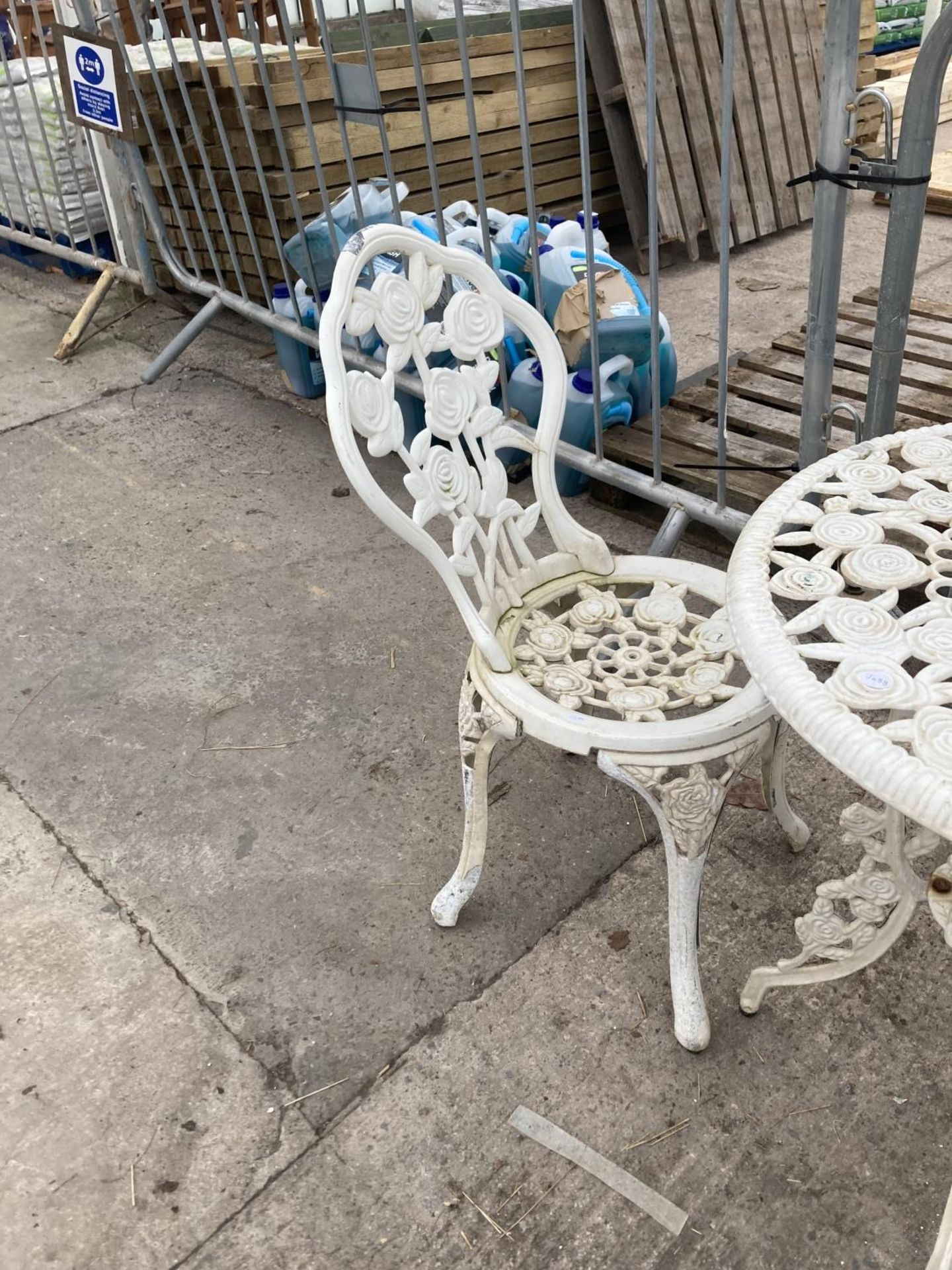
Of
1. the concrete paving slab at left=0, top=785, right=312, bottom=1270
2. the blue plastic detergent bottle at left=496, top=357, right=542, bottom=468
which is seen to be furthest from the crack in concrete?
the blue plastic detergent bottle at left=496, top=357, right=542, bottom=468

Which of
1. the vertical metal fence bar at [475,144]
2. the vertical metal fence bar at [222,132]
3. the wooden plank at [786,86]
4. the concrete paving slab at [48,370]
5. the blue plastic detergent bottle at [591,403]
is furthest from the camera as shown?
the wooden plank at [786,86]

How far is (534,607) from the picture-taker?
196 cm

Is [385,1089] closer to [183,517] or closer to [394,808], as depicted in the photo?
[394,808]

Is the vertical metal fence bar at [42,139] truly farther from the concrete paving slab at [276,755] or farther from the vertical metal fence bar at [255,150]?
the concrete paving slab at [276,755]

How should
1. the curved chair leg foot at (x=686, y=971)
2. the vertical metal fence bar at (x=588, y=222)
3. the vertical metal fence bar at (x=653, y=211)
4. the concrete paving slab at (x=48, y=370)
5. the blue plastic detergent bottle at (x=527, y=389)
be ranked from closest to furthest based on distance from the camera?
1. the curved chair leg foot at (x=686, y=971)
2. the vertical metal fence bar at (x=653, y=211)
3. the vertical metal fence bar at (x=588, y=222)
4. the blue plastic detergent bottle at (x=527, y=389)
5. the concrete paving slab at (x=48, y=370)

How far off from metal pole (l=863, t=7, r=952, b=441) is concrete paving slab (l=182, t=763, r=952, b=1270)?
1.13 metres

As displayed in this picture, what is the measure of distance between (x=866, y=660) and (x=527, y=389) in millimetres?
2010

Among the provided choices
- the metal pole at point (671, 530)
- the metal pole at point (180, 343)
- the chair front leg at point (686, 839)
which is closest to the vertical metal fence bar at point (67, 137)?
the metal pole at point (180, 343)

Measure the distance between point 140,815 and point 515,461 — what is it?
1717 mm

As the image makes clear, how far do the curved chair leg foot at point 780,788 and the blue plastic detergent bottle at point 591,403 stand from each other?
1.31m

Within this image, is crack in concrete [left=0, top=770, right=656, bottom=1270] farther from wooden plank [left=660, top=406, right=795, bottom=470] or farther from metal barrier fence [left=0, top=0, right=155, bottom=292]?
metal barrier fence [left=0, top=0, right=155, bottom=292]

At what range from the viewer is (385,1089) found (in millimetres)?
1727

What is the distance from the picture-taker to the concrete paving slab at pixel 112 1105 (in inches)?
61.7

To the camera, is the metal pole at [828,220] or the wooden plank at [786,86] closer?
the metal pole at [828,220]
